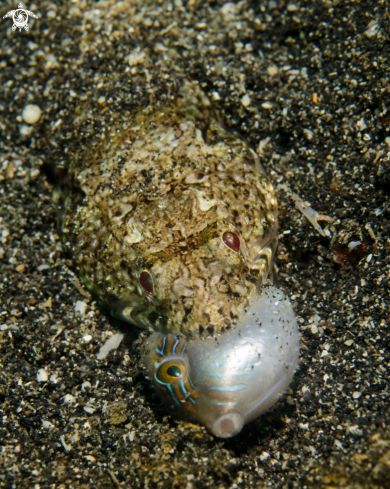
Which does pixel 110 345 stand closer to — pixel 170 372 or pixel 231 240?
pixel 170 372

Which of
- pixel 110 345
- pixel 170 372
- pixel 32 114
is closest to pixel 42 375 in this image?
pixel 110 345

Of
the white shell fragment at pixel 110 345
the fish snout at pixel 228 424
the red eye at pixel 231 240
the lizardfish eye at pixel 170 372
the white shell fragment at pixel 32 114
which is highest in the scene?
the white shell fragment at pixel 32 114

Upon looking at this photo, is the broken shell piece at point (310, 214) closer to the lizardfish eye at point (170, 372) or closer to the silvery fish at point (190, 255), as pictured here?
the silvery fish at point (190, 255)

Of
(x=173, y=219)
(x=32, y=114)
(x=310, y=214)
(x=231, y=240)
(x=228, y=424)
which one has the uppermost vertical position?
(x=32, y=114)

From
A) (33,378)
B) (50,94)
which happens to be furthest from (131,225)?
(50,94)

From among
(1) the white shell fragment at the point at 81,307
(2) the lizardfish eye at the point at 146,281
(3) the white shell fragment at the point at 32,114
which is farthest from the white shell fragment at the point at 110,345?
(3) the white shell fragment at the point at 32,114

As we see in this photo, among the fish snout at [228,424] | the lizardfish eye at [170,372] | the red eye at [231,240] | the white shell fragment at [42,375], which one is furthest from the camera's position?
the white shell fragment at [42,375]

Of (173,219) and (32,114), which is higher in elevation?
(32,114)
